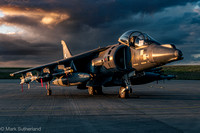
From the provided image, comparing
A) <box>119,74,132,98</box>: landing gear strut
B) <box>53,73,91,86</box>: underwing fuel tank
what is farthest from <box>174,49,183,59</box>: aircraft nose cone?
<box>53,73,91,86</box>: underwing fuel tank

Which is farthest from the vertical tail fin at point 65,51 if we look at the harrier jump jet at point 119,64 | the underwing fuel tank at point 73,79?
the underwing fuel tank at point 73,79

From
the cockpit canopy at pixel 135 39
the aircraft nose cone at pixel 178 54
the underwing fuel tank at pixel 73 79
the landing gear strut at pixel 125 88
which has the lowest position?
the landing gear strut at pixel 125 88

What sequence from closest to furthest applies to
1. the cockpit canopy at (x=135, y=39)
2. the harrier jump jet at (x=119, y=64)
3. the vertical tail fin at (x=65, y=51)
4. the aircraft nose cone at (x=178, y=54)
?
the aircraft nose cone at (x=178, y=54) < the harrier jump jet at (x=119, y=64) < the cockpit canopy at (x=135, y=39) < the vertical tail fin at (x=65, y=51)

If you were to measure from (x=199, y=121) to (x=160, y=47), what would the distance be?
4547 millimetres

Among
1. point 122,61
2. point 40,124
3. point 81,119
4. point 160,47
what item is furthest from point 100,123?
point 122,61

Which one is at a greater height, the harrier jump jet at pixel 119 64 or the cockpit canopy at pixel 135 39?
the cockpit canopy at pixel 135 39

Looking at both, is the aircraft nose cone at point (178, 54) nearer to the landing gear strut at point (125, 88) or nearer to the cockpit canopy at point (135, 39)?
the cockpit canopy at point (135, 39)

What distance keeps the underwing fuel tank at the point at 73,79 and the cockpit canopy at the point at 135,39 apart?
9.86ft

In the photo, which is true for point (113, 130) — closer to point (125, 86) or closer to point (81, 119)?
point (81, 119)

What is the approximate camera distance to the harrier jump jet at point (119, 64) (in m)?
10.3

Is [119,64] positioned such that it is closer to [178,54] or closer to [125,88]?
[125,88]

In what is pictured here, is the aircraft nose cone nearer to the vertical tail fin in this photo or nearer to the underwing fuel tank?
the underwing fuel tank

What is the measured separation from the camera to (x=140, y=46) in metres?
11.1

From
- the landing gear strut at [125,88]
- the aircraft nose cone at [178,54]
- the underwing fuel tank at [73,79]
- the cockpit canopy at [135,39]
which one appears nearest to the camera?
the aircraft nose cone at [178,54]
